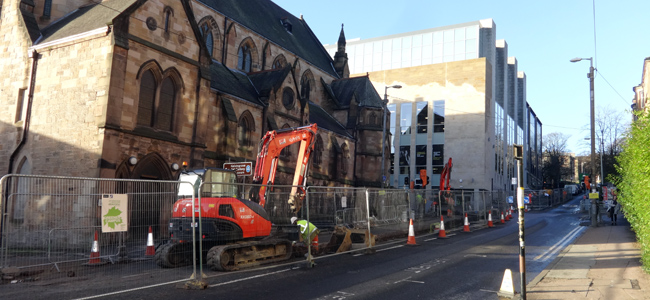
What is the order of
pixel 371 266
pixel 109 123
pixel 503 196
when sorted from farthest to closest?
pixel 503 196 < pixel 109 123 < pixel 371 266

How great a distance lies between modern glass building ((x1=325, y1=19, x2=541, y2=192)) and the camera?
174 ft

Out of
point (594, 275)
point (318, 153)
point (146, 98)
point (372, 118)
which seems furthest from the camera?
point (372, 118)

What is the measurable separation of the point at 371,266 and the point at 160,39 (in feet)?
45.6

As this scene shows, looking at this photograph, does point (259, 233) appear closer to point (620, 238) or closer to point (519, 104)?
point (620, 238)

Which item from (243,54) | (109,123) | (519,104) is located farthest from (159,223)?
(519,104)

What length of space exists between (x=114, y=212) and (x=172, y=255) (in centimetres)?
250

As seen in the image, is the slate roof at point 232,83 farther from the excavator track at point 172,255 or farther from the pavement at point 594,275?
the pavement at point 594,275

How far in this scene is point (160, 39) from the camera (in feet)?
65.0

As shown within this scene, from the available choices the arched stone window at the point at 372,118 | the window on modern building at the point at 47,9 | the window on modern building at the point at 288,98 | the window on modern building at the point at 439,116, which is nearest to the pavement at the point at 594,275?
the window on modern building at the point at 288,98

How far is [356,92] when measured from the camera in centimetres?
3981

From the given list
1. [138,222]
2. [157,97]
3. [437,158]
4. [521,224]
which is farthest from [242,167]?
[437,158]

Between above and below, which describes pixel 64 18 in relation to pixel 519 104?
below

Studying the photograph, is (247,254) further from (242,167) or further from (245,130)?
(245,130)

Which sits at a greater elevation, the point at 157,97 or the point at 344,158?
the point at 157,97
